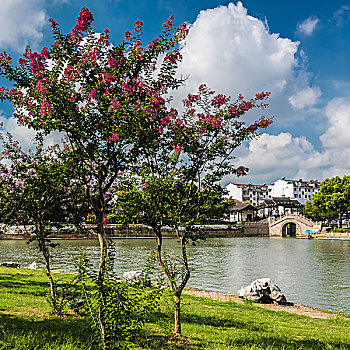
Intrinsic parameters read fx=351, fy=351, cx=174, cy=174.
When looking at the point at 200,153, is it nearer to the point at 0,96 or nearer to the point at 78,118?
the point at 78,118

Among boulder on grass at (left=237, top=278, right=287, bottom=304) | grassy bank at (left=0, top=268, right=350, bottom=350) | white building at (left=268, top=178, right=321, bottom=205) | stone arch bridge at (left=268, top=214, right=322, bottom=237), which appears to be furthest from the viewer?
white building at (left=268, top=178, right=321, bottom=205)

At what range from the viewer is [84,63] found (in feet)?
18.0

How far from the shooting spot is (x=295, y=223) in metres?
87.9

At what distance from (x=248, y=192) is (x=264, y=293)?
142175 mm

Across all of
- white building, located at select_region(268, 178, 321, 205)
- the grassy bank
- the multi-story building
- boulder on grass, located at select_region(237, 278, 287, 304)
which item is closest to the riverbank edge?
boulder on grass, located at select_region(237, 278, 287, 304)

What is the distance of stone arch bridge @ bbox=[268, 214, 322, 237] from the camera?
8294cm

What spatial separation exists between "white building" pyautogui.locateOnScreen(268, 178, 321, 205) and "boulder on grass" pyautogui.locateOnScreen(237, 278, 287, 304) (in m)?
135

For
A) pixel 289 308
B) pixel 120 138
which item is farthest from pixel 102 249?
pixel 289 308

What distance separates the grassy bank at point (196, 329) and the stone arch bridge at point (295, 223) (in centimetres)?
7612

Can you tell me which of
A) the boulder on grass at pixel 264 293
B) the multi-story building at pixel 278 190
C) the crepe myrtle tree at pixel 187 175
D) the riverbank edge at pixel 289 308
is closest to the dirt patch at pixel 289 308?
the riverbank edge at pixel 289 308

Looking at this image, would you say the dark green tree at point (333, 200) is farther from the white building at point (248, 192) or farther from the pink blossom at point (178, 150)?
the pink blossom at point (178, 150)

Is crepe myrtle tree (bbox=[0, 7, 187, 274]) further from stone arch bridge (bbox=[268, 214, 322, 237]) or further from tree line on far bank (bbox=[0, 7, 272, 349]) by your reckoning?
stone arch bridge (bbox=[268, 214, 322, 237])

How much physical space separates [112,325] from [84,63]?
153 inches

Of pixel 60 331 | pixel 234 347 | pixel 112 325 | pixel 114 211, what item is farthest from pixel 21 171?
pixel 234 347
